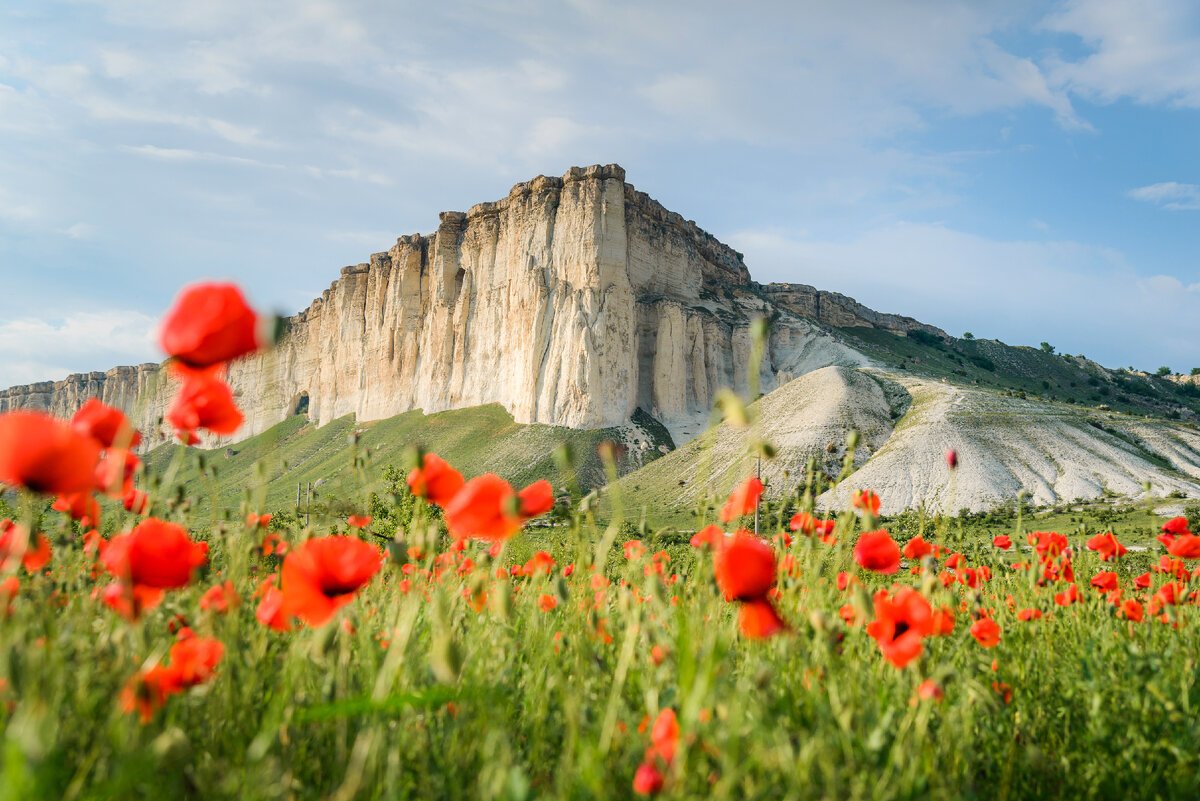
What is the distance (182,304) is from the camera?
1733 mm

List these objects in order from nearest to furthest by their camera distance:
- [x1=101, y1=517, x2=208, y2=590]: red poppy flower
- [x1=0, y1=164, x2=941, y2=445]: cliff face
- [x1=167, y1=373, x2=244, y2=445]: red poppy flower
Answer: [x1=101, y1=517, x2=208, y2=590]: red poppy flower
[x1=167, y1=373, x2=244, y2=445]: red poppy flower
[x1=0, y1=164, x2=941, y2=445]: cliff face

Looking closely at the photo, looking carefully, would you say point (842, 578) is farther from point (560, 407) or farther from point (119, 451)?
point (560, 407)

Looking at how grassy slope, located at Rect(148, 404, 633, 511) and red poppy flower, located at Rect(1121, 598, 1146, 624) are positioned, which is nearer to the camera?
red poppy flower, located at Rect(1121, 598, 1146, 624)

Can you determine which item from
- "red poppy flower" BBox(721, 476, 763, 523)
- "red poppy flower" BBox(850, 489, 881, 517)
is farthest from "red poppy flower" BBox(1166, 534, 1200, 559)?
"red poppy flower" BBox(721, 476, 763, 523)

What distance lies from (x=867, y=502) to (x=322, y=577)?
2.25 m

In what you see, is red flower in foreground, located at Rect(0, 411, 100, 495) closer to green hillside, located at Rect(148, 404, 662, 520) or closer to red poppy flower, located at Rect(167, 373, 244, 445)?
red poppy flower, located at Rect(167, 373, 244, 445)

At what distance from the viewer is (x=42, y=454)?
1.57m

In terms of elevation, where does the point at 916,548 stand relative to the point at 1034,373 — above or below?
below

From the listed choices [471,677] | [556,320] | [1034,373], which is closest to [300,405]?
[556,320]

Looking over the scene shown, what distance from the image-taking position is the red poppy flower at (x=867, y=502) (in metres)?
2.96

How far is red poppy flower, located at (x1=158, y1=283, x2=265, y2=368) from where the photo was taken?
66.7 inches

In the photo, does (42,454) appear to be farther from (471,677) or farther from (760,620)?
(760,620)

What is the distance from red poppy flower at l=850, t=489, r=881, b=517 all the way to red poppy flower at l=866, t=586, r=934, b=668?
627 mm

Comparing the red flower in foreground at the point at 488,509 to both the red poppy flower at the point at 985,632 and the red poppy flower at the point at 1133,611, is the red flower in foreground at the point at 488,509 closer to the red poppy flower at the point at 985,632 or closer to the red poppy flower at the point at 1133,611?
the red poppy flower at the point at 985,632
